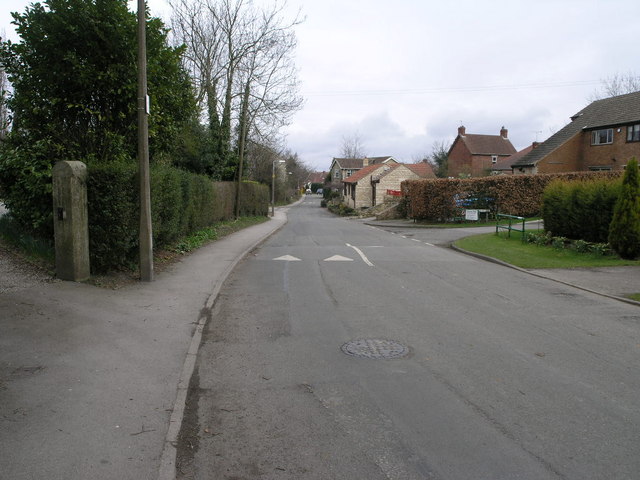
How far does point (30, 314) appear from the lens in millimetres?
6801

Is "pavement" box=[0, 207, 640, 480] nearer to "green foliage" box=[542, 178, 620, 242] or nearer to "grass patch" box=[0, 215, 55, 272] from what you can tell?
"grass patch" box=[0, 215, 55, 272]

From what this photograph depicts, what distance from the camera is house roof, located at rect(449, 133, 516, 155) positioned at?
6831 centimetres

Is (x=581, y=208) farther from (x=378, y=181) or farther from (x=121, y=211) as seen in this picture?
(x=378, y=181)

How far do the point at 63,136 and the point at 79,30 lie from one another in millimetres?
2198

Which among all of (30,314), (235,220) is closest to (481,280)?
(30,314)

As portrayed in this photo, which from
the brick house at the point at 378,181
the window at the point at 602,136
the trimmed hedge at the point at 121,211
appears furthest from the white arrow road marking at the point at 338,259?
the brick house at the point at 378,181

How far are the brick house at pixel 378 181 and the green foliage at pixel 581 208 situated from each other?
32.4m

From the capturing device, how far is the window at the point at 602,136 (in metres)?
36.9

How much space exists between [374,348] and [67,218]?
590 centimetres

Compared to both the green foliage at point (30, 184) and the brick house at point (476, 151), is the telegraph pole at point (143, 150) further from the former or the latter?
the brick house at point (476, 151)

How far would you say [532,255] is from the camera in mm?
15656

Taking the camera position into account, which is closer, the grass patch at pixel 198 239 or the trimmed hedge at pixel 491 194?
the grass patch at pixel 198 239

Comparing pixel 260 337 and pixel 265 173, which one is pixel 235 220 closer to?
pixel 260 337

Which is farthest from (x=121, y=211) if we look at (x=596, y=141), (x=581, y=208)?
(x=596, y=141)
